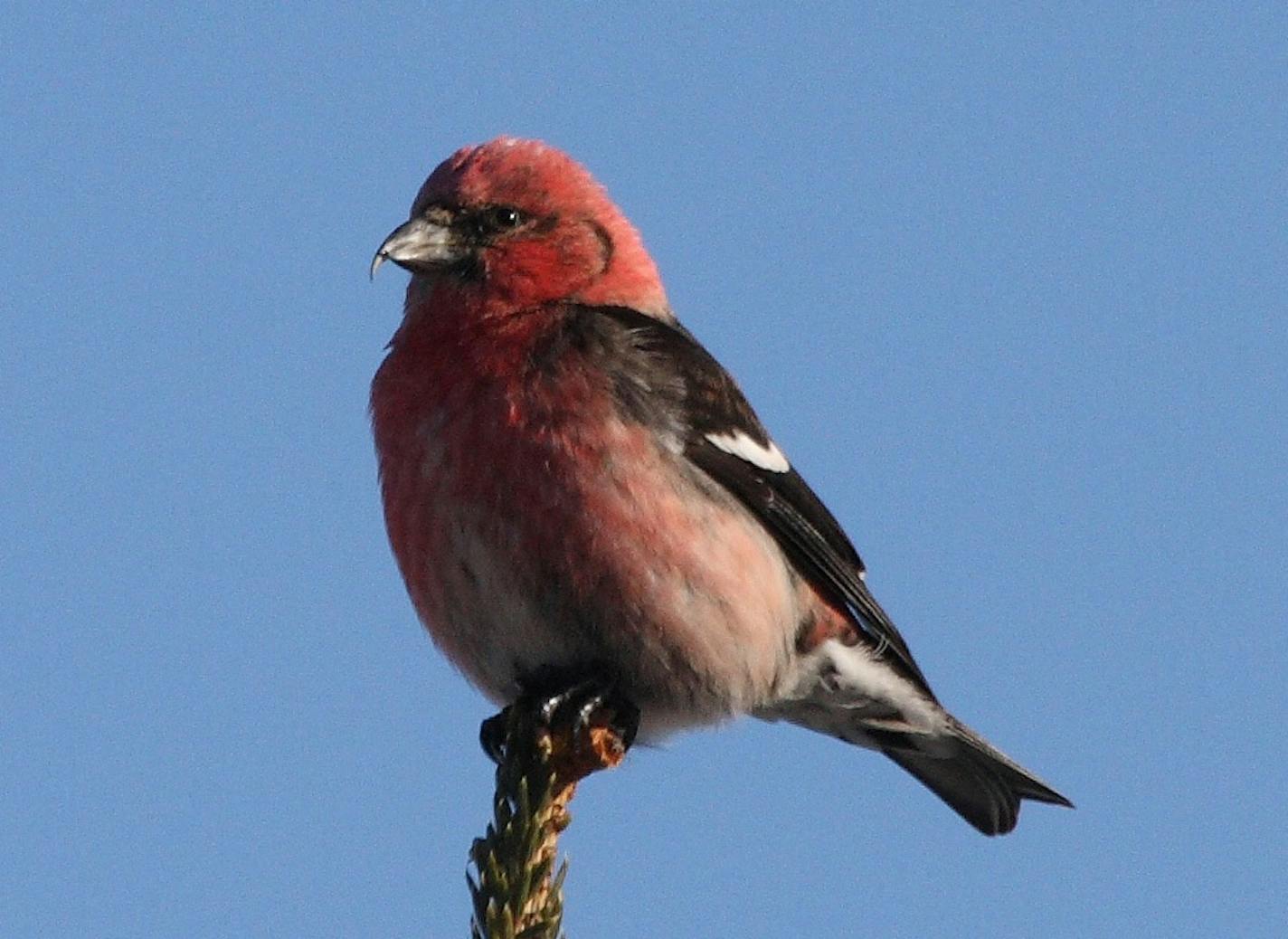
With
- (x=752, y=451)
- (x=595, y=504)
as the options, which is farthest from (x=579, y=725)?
(x=752, y=451)

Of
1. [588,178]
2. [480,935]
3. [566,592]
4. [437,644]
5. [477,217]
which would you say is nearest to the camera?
[480,935]

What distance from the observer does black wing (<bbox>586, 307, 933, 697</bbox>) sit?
538 centimetres

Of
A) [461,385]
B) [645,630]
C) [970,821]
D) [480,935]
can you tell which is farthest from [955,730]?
[480,935]

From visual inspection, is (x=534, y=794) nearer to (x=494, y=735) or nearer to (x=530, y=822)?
(x=530, y=822)

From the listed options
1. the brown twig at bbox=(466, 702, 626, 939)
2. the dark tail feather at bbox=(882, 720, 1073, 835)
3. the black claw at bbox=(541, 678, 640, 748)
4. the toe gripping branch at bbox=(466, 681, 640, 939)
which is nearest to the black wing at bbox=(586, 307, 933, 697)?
the dark tail feather at bbox=(882, 720, 1073, 835)

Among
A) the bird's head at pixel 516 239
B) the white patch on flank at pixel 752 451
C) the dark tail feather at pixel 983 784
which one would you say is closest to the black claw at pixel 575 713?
the white patch on flank at pixel 752 451

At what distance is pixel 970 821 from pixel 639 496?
78.3 inches

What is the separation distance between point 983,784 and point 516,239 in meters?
2.45

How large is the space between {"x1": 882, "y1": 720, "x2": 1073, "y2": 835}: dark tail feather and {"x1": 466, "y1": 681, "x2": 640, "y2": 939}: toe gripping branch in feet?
5.43

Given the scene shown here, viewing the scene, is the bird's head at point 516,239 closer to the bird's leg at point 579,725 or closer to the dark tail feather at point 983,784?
the bird's leg at point 579,725

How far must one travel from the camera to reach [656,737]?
5.48 metres

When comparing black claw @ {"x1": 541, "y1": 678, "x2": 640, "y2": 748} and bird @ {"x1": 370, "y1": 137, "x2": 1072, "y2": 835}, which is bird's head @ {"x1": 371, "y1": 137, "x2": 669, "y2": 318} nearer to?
bird @ {"x1": 370, "y1": 137, "x2": 1072, "y2": 835}

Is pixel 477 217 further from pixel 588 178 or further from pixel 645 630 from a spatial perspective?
pixel 645 630

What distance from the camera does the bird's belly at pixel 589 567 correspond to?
4.91 meters
